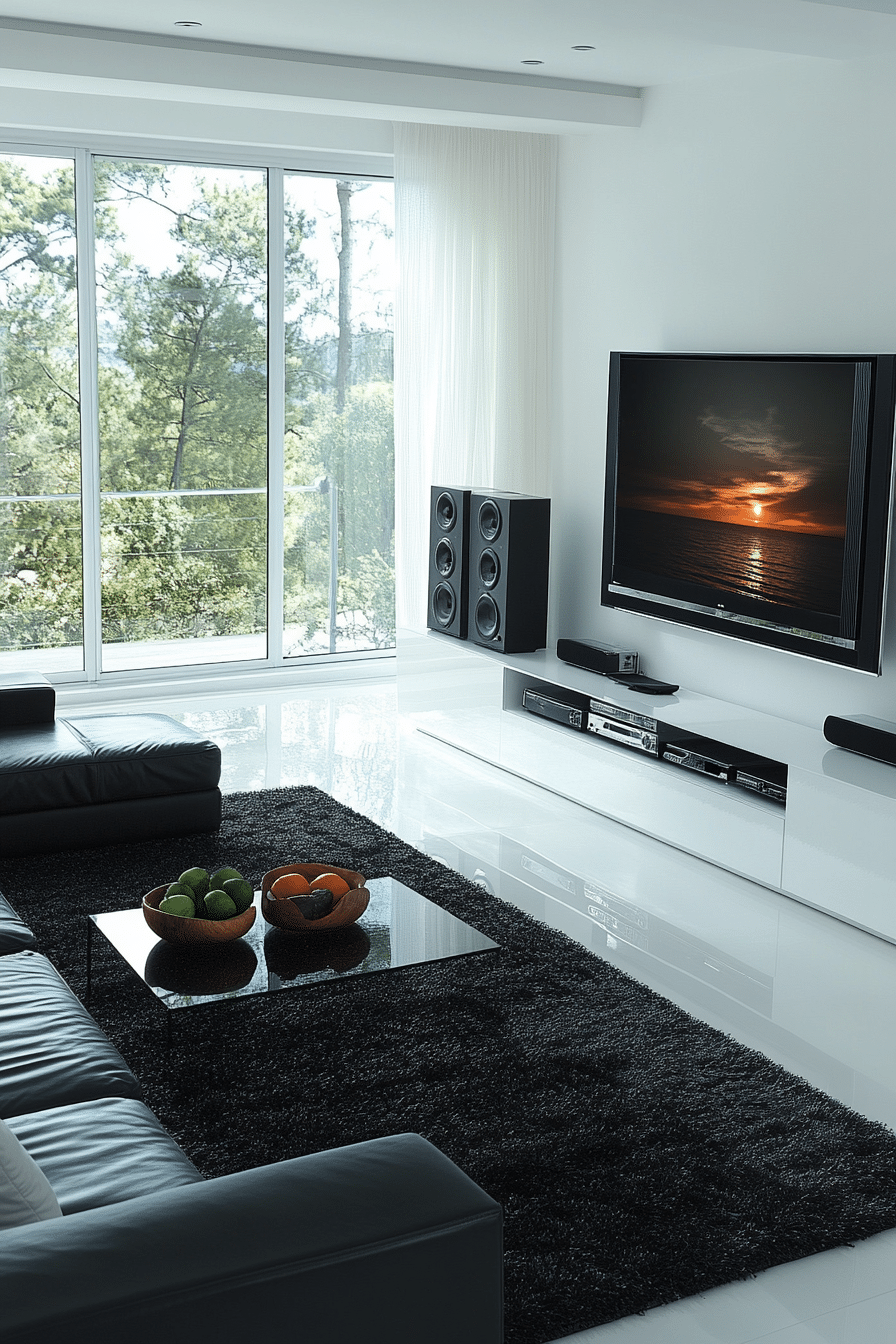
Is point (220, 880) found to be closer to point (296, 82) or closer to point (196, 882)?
point (196, 882)

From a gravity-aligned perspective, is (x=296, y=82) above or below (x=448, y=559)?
above

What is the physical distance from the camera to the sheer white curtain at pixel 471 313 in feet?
20.5

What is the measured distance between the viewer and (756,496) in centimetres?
476

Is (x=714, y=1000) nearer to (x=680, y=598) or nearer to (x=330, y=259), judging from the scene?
(x=680, y=598)

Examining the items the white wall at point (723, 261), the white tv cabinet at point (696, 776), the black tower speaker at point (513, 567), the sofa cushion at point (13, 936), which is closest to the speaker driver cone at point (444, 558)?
the black tower speaker at point (513, 567)

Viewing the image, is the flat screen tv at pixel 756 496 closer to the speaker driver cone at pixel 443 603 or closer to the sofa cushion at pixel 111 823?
the speaker driver cone at pixel 443 603

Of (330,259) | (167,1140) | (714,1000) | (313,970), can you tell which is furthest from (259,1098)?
(330,259)

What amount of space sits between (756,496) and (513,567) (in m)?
1.28

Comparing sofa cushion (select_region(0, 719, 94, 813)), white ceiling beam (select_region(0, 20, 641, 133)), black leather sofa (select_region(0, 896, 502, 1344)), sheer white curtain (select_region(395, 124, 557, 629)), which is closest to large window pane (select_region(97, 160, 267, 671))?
sheer white curtain (select_region(395, 124, 557, 629))

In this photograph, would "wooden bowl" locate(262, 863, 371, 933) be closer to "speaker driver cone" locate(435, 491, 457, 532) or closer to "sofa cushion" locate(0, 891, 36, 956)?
"sofa cushion" locate(0, 891, 36, 956)

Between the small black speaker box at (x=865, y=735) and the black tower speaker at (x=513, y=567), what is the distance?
1.68 metres

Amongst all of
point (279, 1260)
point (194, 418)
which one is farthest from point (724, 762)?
point (194, 418)

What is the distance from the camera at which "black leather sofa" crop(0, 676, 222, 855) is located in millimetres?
4316

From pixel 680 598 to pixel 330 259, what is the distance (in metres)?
3.05
